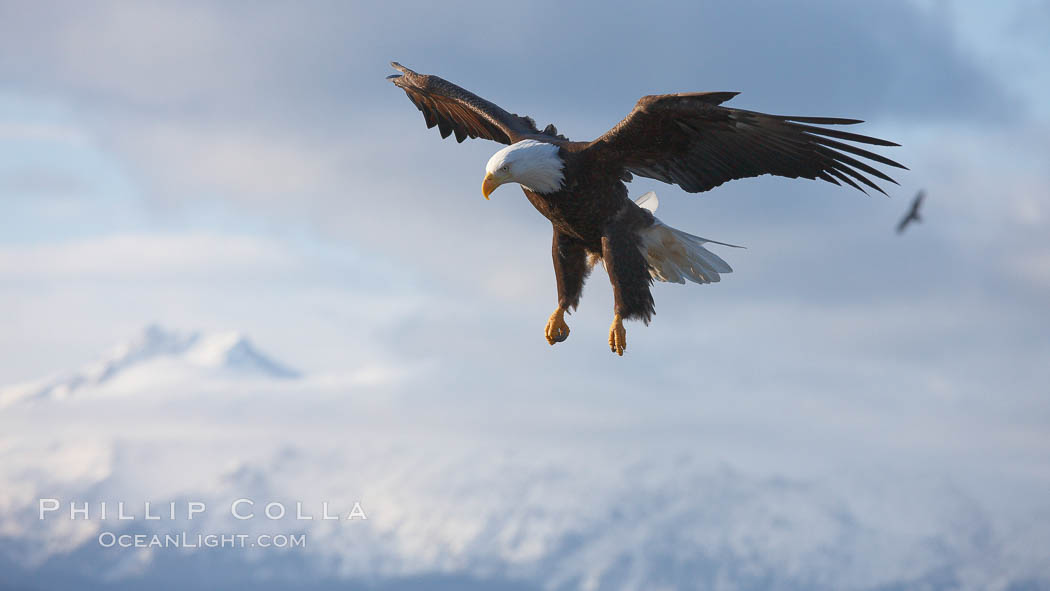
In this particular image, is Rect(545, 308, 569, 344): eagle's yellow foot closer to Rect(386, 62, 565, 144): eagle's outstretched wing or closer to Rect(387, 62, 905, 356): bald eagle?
Rect(387, 62, 905, 356): bald eagle

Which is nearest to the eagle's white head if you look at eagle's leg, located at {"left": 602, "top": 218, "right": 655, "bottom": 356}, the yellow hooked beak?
the yellow hooked beak

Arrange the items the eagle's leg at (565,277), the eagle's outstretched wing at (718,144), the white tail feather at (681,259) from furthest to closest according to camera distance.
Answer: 1. the white tail feather at (681,259)
2. the eagle's leg at (565,277)
3. the eagle's outstretched wing at (718,144)

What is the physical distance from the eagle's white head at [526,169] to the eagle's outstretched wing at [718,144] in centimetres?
40

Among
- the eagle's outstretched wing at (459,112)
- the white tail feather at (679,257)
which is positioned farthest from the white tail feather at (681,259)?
the eagle's outstretched wing at (459,112)

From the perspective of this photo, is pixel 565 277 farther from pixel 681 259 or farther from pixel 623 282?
pixel 681 259

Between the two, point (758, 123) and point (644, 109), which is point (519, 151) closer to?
point (644, 109)

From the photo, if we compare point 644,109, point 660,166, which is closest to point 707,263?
point 660,166

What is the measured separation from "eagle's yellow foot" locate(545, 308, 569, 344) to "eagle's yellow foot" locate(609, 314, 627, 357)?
2.42ft

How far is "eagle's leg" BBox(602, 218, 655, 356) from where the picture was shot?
9.28 meters

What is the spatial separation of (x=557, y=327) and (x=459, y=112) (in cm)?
240

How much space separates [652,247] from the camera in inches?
408

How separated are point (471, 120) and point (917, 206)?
36.7 feet

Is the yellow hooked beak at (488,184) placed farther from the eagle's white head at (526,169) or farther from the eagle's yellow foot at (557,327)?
the eagle's yellow foot at (557,327)

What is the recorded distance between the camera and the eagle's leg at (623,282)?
30.5 ft
